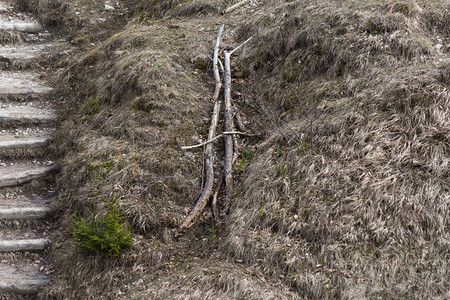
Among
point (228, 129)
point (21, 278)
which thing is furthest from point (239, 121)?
point (21, 278)

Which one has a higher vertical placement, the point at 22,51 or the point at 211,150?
the point at 22,51

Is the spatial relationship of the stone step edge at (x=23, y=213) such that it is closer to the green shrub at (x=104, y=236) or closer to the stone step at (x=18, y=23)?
the green shrub at (x=104, y=236)

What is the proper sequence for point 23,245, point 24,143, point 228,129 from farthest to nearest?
point 24,143 → point 228,129 → point 23,245

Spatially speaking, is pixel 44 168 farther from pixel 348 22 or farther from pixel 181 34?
pixel 348 22

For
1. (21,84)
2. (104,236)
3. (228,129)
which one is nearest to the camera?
(104,236)

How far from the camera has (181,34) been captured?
7.96m

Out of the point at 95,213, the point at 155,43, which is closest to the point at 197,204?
the point at 95,213

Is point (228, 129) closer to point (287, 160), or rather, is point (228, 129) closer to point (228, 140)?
point (228, 140)

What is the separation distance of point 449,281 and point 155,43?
5.77 metres

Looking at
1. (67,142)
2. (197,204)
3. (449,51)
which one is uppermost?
(449,51)

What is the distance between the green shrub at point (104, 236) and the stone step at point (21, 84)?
12.6ft

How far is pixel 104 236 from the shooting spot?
15.5ft

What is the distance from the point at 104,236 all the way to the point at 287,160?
7.65 ft

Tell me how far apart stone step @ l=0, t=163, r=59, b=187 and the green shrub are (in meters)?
1.84
